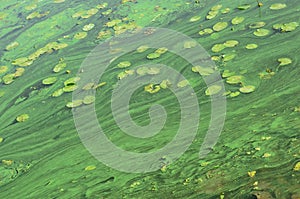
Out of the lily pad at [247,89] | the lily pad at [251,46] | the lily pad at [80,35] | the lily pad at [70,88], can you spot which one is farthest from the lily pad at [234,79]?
the lily pad at [80,35]

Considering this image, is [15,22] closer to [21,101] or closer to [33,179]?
[21,101]

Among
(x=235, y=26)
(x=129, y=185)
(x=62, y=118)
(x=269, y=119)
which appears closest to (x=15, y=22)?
(x=62, y=118)

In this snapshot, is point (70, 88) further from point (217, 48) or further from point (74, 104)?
point (217, 48)

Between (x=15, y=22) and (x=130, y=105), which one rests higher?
(x=15, y=22)

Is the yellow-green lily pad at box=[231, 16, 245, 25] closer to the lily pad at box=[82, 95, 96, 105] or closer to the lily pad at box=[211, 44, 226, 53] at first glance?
the lily pad at box=[211, 44, 226, 53]

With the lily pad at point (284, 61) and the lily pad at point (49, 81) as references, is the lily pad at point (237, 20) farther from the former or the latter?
the lily pad at point (49, 81)

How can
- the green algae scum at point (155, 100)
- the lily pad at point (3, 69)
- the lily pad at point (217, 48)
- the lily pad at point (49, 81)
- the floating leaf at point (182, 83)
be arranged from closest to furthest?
the green algae scum at point (155, 100)
the floating leaf at point (182, 83)
the lily pad at point (217, 48)
the lily pad at point (49, 81)
the lily pad at point (3, 69)
